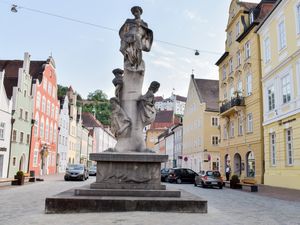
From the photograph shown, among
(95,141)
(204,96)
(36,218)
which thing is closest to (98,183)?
(36,218)

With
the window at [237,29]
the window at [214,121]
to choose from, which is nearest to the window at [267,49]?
the window at [237,29]

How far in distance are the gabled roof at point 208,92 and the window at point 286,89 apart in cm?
2653

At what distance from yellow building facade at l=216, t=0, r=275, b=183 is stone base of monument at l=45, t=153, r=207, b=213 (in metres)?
21.3

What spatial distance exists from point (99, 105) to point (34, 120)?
5039 centimetres

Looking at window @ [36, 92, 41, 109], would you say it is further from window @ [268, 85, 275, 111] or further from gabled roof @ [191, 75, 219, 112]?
window @ [268, 85, 275, 111]

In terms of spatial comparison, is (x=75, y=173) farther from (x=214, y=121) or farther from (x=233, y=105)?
(x=214, y=121)

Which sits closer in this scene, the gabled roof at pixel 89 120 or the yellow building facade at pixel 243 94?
the yellow building facade at pixel 243 94

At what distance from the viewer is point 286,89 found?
24.1 meters

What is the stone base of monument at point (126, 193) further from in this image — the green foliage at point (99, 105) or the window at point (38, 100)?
the green foliage at point (99, 105)

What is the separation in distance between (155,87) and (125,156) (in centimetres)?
248

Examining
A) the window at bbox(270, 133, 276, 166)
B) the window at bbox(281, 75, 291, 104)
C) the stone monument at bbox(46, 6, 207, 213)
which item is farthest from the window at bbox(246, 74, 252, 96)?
the stone monument at bbox(46, 6, 207, 213)

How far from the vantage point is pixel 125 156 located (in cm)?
979

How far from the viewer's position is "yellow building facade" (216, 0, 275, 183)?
30375 mm

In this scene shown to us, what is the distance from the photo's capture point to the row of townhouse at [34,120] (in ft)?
117
